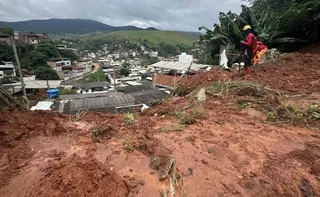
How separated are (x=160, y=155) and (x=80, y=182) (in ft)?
3.05

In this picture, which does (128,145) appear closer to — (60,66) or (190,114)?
(190,114)

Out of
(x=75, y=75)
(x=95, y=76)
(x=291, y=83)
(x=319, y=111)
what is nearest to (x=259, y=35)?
(x=291, y=83)

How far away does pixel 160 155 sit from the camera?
2.51 metres

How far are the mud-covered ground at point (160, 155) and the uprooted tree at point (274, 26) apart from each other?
20.3 ft

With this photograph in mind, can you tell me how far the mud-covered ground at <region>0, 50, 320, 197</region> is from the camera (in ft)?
6.84

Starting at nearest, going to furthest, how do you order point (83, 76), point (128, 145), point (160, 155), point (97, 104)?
point (160, 155), point (128, 145), point (97, 104), point (83, 76)

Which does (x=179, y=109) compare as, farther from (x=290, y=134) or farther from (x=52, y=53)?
(x=52, y=53)

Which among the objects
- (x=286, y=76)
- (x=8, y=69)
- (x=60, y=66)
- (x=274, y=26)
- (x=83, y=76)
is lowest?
(x=83, y=76)

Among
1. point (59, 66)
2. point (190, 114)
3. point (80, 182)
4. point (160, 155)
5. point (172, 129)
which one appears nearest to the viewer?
point (80, 182)

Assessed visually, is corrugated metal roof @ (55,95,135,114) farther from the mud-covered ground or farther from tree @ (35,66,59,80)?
tree @ (35,66,59,80)

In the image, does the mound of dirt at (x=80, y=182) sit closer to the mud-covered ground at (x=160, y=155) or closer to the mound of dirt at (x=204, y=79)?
the mud-covered ground at (x=160, y=155)

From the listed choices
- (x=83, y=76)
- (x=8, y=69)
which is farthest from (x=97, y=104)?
(x=83, y=76)

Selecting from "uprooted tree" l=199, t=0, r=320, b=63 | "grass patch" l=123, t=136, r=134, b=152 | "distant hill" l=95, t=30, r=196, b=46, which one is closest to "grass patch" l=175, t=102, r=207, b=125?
"grass patch" l=123, t=136, r=134, b=152

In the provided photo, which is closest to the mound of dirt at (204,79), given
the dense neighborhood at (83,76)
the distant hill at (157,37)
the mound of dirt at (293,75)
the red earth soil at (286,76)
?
the red earth soil at (286,76)
